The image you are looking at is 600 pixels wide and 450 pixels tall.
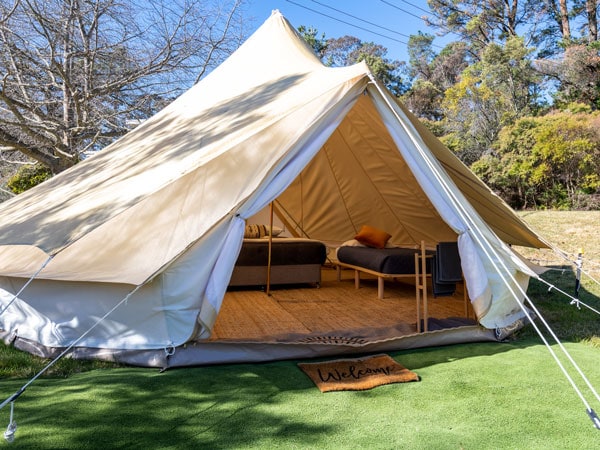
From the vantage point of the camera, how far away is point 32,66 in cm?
691

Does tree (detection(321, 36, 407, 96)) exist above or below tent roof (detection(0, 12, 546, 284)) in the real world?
above

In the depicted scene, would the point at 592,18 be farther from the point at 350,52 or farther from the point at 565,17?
the point at 350,52

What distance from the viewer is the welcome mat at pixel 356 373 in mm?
2801

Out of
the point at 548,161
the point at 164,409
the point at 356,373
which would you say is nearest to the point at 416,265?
the point at 356,373

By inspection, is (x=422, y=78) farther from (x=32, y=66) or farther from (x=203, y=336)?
(x=203, y=336)

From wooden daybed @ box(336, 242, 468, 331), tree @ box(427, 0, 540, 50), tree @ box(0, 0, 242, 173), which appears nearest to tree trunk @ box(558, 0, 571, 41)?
tree @ box(427, 0, 540, 50)

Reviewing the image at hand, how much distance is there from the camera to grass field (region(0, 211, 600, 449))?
2.17m

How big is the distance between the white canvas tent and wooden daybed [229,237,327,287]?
1741 millimetres

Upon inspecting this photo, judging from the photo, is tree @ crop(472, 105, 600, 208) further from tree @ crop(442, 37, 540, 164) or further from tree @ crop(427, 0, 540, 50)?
tree @ crop(427, 0, 540, 50)

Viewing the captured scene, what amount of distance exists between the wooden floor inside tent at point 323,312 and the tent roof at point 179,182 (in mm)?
818

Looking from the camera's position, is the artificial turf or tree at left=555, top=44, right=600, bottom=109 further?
tree at left=555, top=44, right=600, bottom=109

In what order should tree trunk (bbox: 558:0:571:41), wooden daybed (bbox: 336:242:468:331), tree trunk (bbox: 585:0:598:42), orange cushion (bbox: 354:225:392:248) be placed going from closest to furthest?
wooden daybed (bbox: 336:242:468:331)
orange cushion (bbox: 354:225:392:248)
tree trunk (bbox: 585:0:598:42)
tree trunk (bbox: 558:0:571:41)

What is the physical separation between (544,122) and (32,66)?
11.9m

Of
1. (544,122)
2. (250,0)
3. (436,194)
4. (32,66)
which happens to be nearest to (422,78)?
(544,122)
